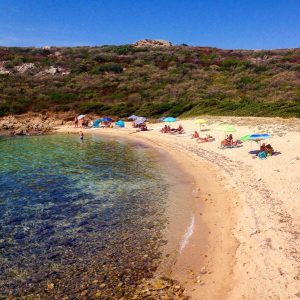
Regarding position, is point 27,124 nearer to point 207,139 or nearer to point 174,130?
point 174,130

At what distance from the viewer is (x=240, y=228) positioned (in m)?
11.7

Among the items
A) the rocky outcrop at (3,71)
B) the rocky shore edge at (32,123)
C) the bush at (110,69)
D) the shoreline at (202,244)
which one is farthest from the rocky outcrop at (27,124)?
the shoreline at (202,244)

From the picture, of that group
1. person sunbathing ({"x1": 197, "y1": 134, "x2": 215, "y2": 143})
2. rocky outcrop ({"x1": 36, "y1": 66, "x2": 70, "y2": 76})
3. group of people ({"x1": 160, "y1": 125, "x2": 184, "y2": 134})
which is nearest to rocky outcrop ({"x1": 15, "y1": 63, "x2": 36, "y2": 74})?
rocky outcrop ({"x1": 36, "y1": 66, "x2": 70, "y2": 76})

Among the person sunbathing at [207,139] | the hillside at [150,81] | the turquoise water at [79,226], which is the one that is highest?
the hillside at [150,81]

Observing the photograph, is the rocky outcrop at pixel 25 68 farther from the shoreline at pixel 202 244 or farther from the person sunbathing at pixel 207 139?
the shoreline at pixel 202 244

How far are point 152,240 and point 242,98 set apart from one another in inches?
1636

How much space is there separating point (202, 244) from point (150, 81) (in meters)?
54.1

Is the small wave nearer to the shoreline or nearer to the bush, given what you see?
the shoreline

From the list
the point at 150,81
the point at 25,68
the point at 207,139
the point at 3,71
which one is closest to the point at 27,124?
the point at 150,81

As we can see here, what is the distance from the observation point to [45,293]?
8664 mm

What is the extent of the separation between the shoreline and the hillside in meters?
24.0

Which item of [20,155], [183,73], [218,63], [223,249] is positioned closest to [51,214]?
[223,249]

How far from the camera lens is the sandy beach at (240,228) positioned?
8.50 meters

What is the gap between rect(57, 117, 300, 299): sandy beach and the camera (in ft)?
27.9
